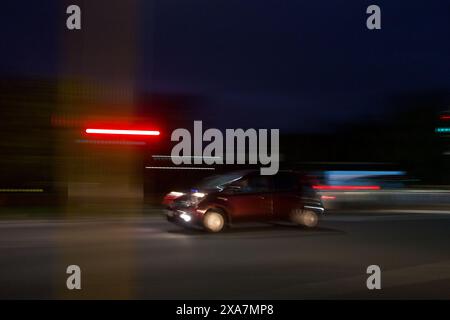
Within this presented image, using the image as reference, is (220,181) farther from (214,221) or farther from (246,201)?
(214,221)

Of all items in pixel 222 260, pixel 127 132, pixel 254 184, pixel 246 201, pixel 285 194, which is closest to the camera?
pixel 222 260

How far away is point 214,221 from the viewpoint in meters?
14.6

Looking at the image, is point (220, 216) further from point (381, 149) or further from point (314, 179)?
point (381, 149)

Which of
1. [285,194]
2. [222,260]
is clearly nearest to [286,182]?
[285,194]

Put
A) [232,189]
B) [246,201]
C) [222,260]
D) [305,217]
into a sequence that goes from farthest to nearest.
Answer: [305,217] < [246,201] < [232,189] < [222,260]

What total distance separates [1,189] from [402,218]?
15447 millimetres

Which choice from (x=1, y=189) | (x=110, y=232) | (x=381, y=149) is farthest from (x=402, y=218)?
(x=381, y=149)

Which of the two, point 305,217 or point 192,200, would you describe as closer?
point 192,200

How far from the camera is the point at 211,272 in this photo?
30.3ft

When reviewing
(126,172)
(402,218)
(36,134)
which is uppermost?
(36,134)

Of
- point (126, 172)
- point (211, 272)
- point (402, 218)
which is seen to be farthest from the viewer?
point (126, 172)

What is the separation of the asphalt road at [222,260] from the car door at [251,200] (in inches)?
17.9

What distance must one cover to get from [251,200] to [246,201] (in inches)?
6.0

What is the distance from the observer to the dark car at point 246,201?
47.5 ft
